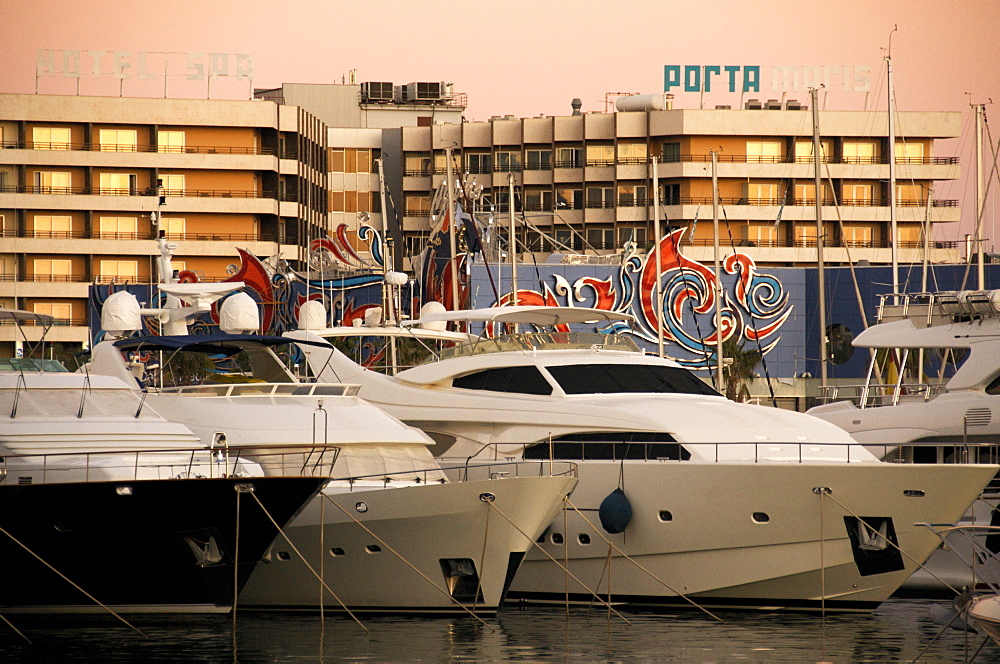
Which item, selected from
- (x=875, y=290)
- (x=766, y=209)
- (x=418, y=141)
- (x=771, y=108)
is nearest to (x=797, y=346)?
(x=875, y=290)

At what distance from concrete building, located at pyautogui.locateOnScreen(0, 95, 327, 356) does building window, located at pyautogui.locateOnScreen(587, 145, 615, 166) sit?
18.1 m

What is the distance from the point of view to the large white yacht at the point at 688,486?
22609mm

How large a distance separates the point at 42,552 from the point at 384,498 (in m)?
4.66

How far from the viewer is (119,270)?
290 feet

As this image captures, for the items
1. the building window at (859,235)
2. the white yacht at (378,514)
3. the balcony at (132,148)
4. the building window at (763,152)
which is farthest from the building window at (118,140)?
the white yacht at (378,514)

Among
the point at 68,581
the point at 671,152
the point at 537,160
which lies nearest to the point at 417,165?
the point at 537,160

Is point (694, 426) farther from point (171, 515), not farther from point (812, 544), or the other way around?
point (171, 515)

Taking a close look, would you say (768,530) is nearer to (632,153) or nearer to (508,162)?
(632,153)

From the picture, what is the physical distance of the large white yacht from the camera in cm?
2261

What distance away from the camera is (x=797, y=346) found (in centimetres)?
6266

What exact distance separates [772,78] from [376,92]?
27.6m

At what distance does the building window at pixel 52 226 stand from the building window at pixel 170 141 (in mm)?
6714

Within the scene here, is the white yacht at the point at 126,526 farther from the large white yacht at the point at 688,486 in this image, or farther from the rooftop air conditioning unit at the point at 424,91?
the rooftop air conditioning unit at the point at 424,91

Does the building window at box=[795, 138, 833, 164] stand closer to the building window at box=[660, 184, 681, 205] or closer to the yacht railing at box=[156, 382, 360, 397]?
the building window at box=[660, 184, 681, 205]
